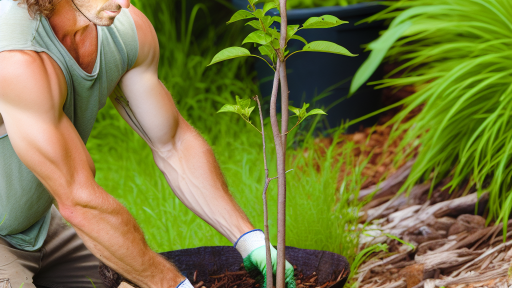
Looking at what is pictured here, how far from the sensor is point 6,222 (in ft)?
3.75

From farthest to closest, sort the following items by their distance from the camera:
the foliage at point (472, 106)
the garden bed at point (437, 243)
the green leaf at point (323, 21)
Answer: the foliage at point (472, 106) → the garden bed at point (437, 243) → the green leaf at point (323, 21)

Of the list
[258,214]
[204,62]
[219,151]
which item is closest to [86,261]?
[258,214]

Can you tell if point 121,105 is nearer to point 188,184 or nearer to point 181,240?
point 188,184

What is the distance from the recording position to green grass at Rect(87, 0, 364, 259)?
1.65 metres

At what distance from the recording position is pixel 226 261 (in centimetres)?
128

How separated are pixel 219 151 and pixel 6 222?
4.25ft

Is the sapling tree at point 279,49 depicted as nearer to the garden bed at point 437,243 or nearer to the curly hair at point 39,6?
the curly hair at point 39,6

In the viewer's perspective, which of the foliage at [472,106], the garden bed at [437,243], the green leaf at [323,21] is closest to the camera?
the green leaf at [323,21]

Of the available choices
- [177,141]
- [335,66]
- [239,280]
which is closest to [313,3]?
[335,66]

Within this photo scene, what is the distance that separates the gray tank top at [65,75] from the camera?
0.89 meters

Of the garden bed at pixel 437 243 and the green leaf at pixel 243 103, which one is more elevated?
the green leaf at pixel 243 103

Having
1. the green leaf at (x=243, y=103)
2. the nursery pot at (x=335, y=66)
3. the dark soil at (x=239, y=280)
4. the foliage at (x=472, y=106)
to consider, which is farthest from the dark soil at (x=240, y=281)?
the nursery pot at (x=335, y=66)

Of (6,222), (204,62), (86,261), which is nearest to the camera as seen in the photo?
(6,222)

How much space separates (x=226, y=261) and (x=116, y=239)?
1.27 feet
